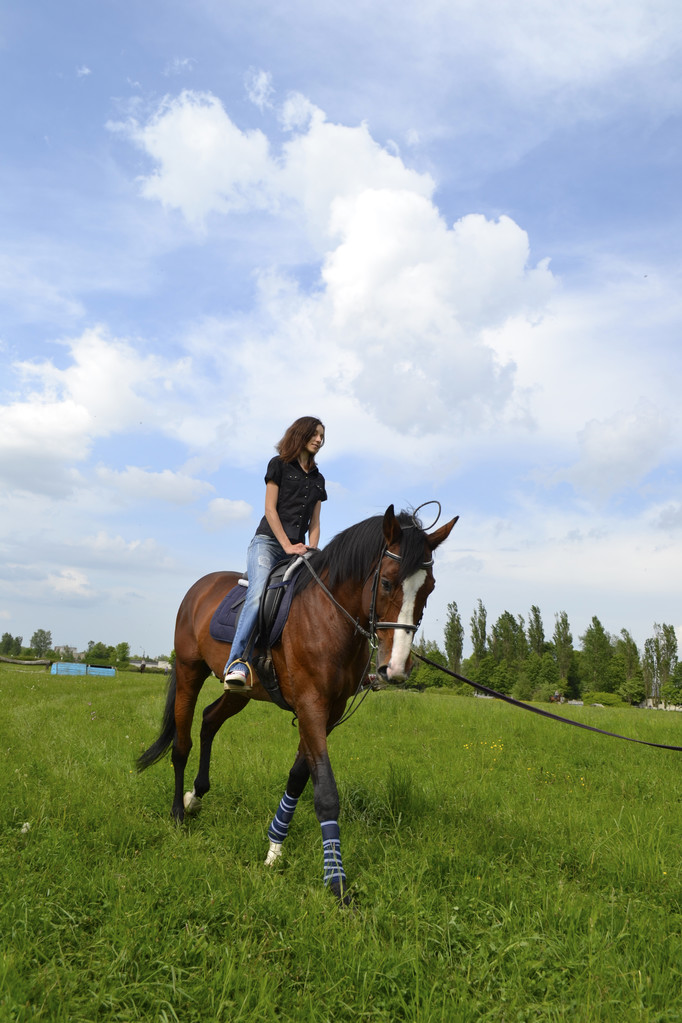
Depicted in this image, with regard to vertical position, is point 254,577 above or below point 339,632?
above

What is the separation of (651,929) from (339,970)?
1995 millimetres

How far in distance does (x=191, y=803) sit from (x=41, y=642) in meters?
171

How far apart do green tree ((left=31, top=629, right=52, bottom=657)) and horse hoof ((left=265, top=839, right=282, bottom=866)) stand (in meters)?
170

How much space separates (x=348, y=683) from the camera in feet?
16.8

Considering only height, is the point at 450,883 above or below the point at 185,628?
below

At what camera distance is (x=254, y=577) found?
592 cm

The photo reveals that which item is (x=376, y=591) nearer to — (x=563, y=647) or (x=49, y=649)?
(x=563, y=647)

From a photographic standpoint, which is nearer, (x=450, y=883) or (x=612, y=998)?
(x=612, y=998)

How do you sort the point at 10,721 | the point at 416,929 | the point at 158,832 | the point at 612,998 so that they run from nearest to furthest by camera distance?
the point at 612,998, the point at 416,929, the point at 158,832, the point at 10,721

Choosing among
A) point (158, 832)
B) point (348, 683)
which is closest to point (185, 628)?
point (158, 832)

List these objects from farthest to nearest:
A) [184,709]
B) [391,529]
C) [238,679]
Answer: [184,709] → [238,679] → [391,529]

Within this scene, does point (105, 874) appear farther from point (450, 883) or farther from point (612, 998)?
point (612, 998)

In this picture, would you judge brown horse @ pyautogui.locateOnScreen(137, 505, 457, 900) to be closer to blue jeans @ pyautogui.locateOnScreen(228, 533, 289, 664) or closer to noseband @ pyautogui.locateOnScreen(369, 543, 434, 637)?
noseband @ pyautogui.locateOnScreen(369, 543, 434, 637)

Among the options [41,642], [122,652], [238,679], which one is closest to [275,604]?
[238,679]
